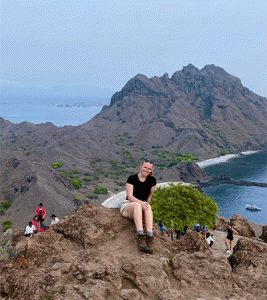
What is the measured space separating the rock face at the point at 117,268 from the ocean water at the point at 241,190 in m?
77.1

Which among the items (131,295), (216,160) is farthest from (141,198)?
(216,160)

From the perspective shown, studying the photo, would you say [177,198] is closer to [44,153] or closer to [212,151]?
[44,153]

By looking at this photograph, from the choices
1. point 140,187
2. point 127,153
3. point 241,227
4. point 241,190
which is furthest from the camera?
point 127,153

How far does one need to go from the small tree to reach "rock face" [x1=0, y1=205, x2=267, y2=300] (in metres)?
16.9

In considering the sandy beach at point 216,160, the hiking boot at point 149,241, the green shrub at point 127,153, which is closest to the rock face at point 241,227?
the hiking boot at point 149,241

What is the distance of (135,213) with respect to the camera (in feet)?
26.4

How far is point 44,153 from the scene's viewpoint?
133m

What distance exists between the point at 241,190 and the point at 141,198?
10815 centimetres

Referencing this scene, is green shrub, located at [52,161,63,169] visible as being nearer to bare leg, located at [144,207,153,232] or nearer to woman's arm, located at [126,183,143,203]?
woman's arm, located at [126,183,143,203]

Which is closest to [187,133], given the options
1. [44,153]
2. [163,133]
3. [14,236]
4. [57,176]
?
[163,133]

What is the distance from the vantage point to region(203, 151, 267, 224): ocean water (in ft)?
266

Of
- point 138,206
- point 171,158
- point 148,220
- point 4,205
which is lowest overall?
point 171,158

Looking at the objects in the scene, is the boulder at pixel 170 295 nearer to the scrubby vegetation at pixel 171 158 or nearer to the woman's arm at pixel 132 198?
the woman's arm at pixel 132 198

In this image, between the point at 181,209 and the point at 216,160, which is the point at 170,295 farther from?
the point at 216,160
